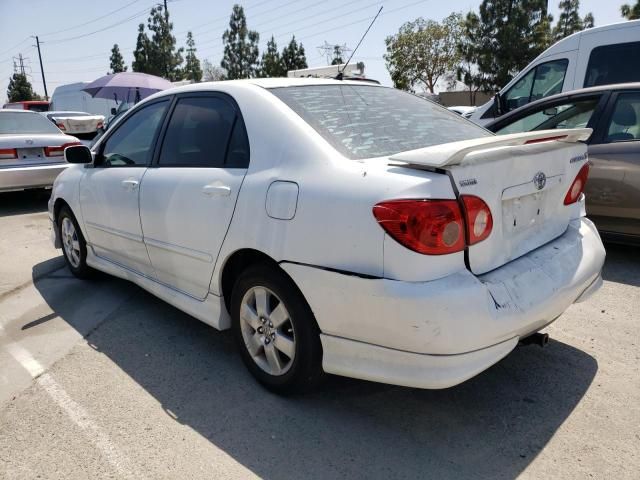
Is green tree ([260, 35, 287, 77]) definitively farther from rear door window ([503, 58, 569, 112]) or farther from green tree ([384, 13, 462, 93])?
rear door window ([503, 58, 569, 112])

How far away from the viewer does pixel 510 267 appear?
240 cm

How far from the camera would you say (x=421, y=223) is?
6.88 feet

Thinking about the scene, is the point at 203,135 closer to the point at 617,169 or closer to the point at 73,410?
the point at 73,410

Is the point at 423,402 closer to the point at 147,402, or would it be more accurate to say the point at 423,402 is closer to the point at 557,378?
the point at 557,378

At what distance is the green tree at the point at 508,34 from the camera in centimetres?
3334

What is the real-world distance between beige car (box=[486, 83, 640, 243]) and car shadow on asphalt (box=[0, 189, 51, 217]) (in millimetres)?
7763

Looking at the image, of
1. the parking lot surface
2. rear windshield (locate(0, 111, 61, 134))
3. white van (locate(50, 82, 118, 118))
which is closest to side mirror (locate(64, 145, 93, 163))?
the parking lot surface

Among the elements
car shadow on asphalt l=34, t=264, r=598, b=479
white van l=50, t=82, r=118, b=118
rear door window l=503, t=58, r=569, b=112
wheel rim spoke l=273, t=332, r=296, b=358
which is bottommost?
car shadow on asphalt l=34, t=264, r=598, b=479

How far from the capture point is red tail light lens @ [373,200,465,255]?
2.10m

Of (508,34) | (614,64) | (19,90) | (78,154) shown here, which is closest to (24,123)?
(78,154)

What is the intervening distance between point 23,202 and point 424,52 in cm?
3982

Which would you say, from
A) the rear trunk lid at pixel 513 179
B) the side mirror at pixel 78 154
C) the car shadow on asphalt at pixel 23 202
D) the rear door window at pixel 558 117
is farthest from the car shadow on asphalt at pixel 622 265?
the car shadow on asphalt at pixel 23 202

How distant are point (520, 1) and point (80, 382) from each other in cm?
3703

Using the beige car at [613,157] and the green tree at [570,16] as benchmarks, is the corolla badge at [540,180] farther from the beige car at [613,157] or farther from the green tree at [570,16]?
the green tree at [570,16]
